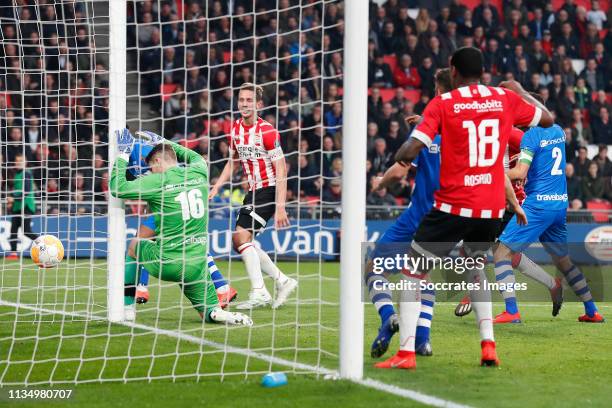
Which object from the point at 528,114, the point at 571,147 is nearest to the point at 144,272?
the point at 528,114

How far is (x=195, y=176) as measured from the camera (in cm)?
852

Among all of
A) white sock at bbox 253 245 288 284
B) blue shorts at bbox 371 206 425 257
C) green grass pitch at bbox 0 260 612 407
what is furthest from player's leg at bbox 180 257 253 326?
white sock at bbox 253 245 288 284

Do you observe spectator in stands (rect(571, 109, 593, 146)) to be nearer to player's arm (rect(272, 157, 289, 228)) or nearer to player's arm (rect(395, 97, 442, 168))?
player's arm (rect(272, 157, 289, 228))

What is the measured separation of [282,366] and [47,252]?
3.41m

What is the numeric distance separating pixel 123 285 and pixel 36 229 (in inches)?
336

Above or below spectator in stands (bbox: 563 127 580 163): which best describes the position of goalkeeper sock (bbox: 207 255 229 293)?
below

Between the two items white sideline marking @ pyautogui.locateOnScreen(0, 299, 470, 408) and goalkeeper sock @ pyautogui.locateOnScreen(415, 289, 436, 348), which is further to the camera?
goalkeeper sock @ pyautogui.locateOnScreen(415, 289, 436, 348)

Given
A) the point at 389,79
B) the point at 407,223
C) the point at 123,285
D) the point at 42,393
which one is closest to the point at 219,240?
the point at 389,79

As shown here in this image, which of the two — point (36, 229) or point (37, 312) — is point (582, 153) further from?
point (37, 312)

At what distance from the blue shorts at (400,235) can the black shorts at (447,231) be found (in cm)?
69

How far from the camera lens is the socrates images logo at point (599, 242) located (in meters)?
18.3

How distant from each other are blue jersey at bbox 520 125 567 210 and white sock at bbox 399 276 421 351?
3109 millimetres

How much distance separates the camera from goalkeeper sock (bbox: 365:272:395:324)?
7051 mm

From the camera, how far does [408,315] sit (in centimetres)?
661
